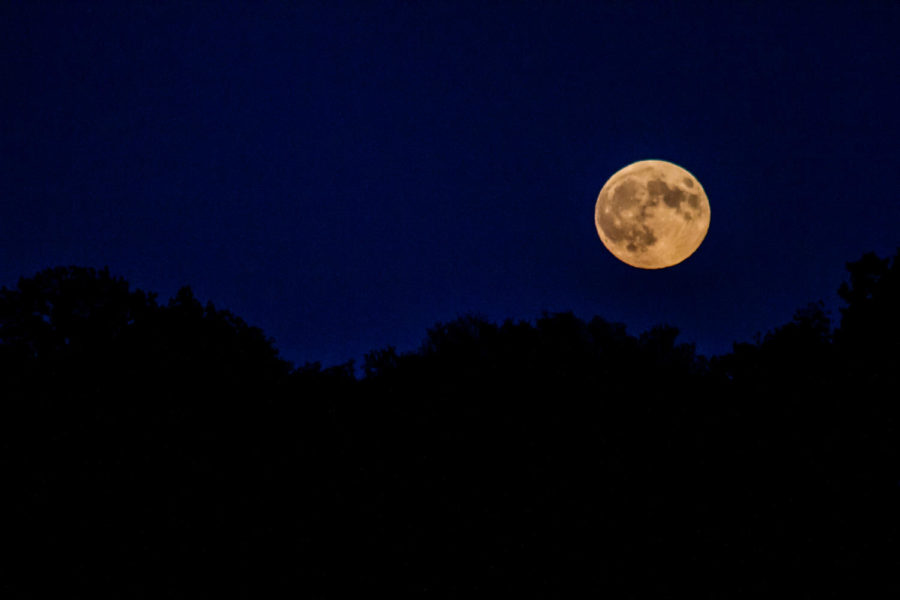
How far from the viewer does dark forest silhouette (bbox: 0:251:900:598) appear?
14.4 meters

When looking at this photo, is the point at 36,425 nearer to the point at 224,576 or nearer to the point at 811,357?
the point at 224,576

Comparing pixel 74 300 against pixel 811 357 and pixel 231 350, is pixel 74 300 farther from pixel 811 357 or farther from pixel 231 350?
pixel 811 357

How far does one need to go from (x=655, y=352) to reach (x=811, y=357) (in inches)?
340

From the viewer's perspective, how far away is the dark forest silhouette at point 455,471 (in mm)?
14383

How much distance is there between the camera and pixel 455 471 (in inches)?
690

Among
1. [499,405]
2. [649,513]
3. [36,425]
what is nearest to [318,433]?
[499,405]

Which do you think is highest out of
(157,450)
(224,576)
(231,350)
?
(231,350)

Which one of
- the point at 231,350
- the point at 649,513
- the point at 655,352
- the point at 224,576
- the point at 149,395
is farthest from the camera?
the point at 655,352

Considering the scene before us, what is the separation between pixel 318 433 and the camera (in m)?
18.5

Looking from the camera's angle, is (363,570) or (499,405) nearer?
(363,570)

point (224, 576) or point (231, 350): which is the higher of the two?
point (231, 350)

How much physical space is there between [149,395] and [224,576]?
5971 millimetres

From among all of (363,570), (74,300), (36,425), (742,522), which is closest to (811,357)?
(742,522)

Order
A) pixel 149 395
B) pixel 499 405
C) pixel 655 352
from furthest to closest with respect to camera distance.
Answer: pixel 655 352
pixel 499 405
pixel 149 395
